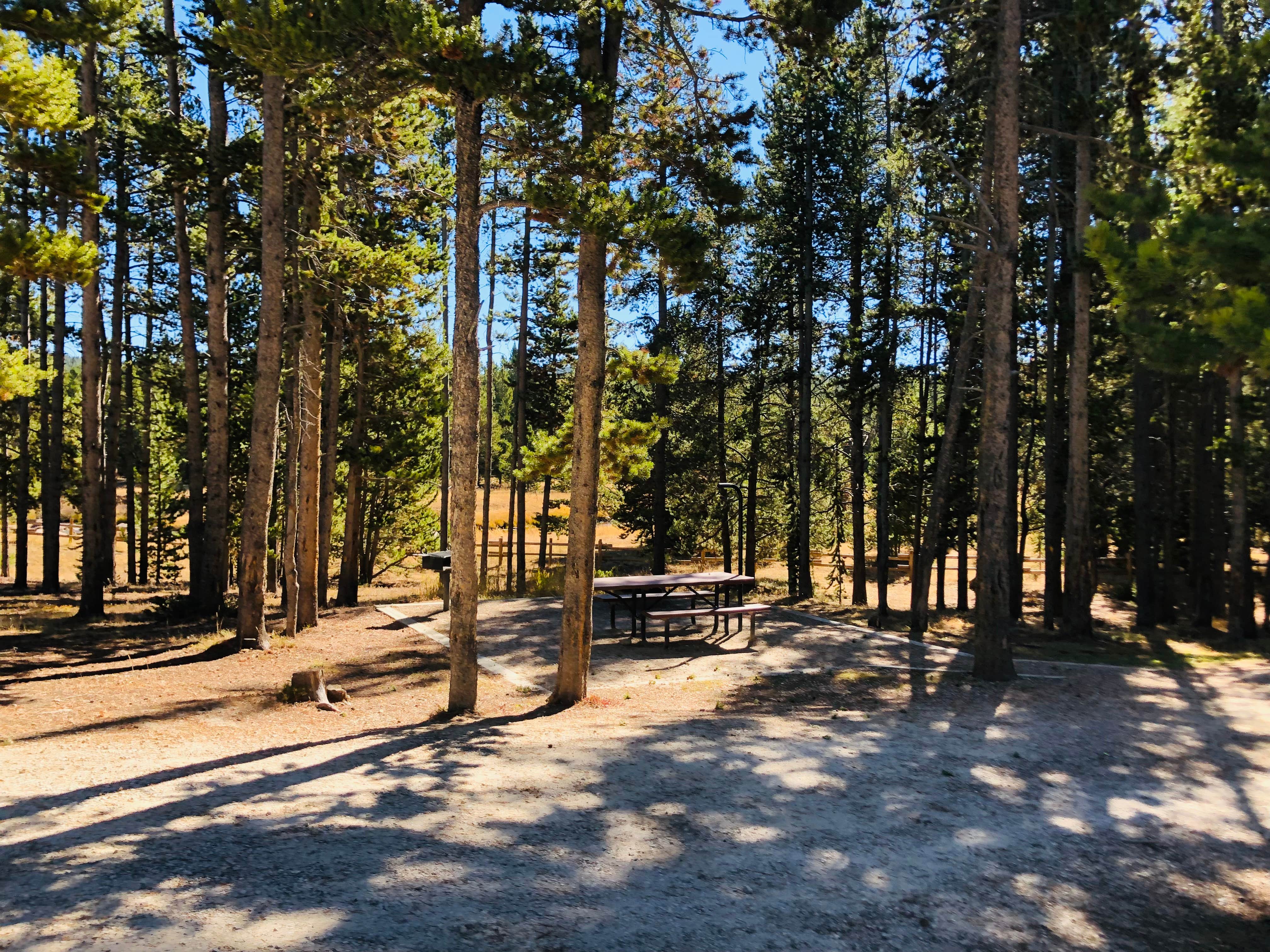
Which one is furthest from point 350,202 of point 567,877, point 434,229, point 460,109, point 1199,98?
point 567,877

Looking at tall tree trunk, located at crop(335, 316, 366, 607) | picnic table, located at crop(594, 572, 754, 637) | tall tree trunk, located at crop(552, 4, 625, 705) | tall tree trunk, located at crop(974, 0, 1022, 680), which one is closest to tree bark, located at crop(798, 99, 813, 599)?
picnic table, located at crop(594, 572, 754, 637)

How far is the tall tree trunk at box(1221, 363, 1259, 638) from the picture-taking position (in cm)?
1593

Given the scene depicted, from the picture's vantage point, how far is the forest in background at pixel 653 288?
355 inches

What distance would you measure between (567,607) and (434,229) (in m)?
14.2

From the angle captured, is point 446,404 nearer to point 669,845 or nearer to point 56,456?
point 56,456

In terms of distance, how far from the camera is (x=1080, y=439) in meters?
15.6

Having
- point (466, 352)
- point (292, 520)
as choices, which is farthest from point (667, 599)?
point (466, 352)

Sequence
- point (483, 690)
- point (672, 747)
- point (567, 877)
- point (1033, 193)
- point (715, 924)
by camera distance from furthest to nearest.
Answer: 1. point (1033, 193)
2. point (483, 690)
3. point (672, 747)
4. point (567, 877)
5. point (715, 924)

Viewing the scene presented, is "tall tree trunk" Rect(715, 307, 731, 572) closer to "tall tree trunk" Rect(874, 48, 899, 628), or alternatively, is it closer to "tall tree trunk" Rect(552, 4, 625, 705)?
"tall tree trunk" Rect(874, 48, 899, 628)

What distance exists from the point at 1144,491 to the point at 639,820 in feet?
51.9

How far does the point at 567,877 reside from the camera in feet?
15.7

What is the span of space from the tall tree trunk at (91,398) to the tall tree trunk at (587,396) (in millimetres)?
9703

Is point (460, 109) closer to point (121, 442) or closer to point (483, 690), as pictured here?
point (483, 690)

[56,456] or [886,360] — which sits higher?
[886,360]
